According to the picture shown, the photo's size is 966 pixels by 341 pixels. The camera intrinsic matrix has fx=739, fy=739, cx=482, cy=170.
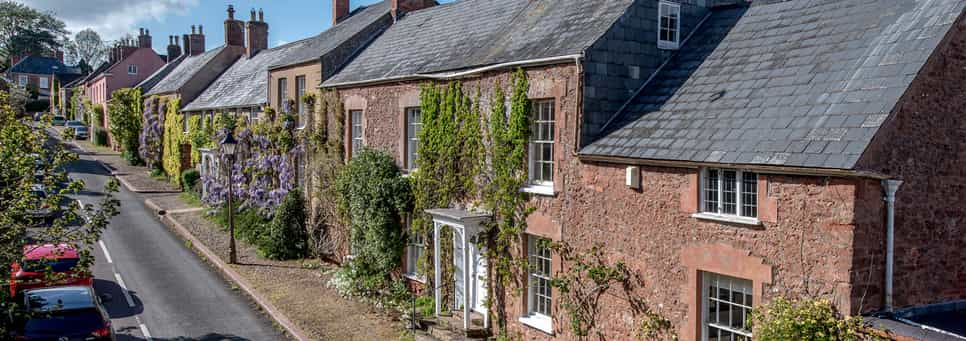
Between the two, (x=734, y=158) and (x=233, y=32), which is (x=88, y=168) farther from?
(x=734, y=158)

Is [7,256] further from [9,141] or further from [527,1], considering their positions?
[527,1]

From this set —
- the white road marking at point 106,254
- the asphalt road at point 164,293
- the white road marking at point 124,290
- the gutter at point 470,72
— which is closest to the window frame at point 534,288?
the gutter at point 470,72

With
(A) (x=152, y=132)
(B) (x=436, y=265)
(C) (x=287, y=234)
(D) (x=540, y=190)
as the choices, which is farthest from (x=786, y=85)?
(A) (x=152, y=132)

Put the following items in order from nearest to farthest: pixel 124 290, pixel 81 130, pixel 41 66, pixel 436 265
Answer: pixel 436 265
pixel 124 290
pixel 81 130
pixel 41 66

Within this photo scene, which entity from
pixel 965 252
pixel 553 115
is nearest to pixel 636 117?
pixel 553 115

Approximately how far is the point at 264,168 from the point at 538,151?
1631cm

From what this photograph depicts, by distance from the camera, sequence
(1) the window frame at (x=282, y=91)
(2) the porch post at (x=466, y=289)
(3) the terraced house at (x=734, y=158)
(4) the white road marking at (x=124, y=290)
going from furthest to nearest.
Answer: (1) the window frame at (x=282, y=91) → (4) the white road marking at (x=124, y=290) → (2) the porch post at (x=466, y=289) → (3) the terraced house at (x=734, y=158)

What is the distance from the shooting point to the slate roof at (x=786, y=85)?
10.3 meters

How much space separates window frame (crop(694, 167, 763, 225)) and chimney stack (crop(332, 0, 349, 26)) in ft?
78.3

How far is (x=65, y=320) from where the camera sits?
1448 cm

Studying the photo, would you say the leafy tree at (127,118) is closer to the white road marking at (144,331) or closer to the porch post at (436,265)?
the white road marking at (144,331)

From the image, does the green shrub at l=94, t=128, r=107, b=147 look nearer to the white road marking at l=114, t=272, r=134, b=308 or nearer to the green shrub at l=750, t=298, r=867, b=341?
the white road marking at l=114, t=272, r=134, b=308

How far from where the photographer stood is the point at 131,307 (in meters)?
19.6

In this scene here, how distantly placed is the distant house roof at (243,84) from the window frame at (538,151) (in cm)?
1783
